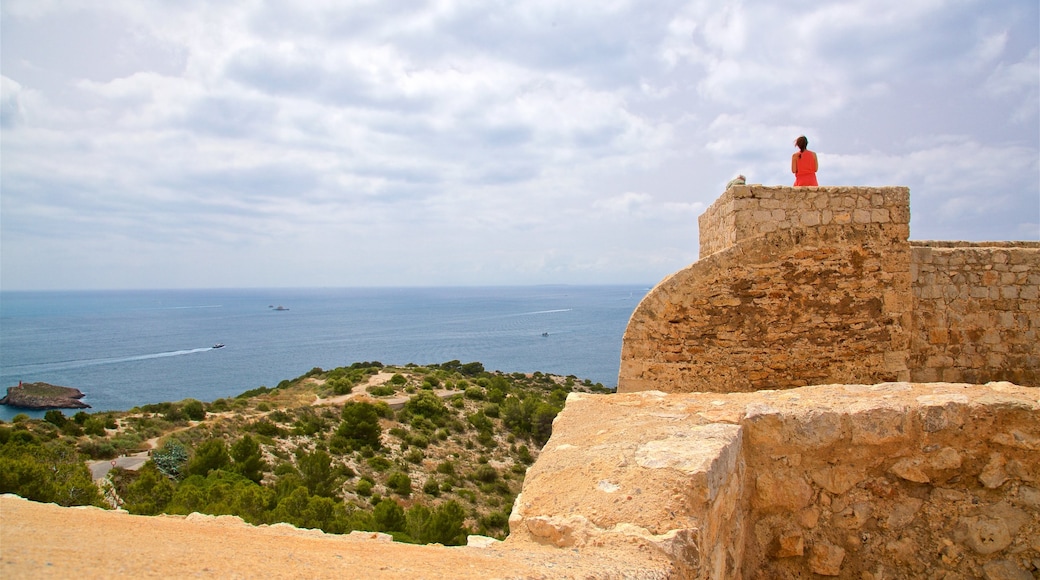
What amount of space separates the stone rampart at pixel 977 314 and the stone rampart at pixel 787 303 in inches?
18.5

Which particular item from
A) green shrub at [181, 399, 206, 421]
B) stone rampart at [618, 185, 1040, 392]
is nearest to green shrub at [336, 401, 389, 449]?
green shrub at [181, 399, 206, 421]

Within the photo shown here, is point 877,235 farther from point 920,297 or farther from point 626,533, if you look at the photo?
point 626,533

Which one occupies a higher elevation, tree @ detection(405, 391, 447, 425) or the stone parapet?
the stone parapet

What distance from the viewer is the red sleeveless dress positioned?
675 cm

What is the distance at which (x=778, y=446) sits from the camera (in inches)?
142

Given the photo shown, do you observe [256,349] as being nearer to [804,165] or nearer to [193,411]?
[193,411]

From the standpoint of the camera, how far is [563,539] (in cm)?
254

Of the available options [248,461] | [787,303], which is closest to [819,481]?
[787,303]

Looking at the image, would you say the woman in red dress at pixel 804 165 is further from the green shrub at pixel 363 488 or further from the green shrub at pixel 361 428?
the green shrub at pixel 361 428

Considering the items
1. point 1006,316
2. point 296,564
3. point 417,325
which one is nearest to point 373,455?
point 1006,316

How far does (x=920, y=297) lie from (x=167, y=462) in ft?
69.1

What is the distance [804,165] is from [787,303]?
1.72 m

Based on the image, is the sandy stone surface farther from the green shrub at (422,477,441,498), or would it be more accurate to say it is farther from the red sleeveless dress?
the green shrub at (422,477,441,498)

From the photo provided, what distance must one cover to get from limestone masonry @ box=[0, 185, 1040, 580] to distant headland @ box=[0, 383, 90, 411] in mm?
60955
